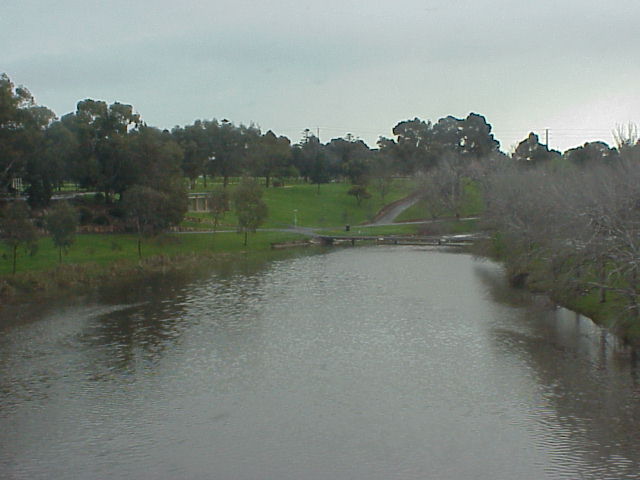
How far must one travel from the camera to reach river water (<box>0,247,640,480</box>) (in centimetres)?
1778

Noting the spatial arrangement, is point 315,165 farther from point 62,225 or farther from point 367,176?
point 62,225

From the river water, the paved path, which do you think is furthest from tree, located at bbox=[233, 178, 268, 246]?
the river water

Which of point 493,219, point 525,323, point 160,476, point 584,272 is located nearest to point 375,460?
point 160,476

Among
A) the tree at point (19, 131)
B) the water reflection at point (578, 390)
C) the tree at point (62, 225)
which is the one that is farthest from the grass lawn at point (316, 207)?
the water reflection at point (578, 390)

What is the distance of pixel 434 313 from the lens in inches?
1388

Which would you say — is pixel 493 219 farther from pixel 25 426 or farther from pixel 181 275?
pixel 25 426

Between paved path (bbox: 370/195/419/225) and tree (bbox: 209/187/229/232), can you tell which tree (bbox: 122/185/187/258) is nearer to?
tree (bbox: 209/187/229/232)

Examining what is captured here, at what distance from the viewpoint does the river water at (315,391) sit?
17781 mm

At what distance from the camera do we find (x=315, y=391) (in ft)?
75.9

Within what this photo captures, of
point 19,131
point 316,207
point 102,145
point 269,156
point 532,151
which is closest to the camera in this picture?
point 19,131

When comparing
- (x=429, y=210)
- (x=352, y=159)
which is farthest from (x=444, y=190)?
(x=352, y=159)

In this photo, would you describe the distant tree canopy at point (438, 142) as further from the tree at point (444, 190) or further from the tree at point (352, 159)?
the tree at point (444, 190)

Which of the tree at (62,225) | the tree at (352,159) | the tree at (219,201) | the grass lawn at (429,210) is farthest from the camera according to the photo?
the tree at (352,159)

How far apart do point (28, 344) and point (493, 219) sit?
104ft
